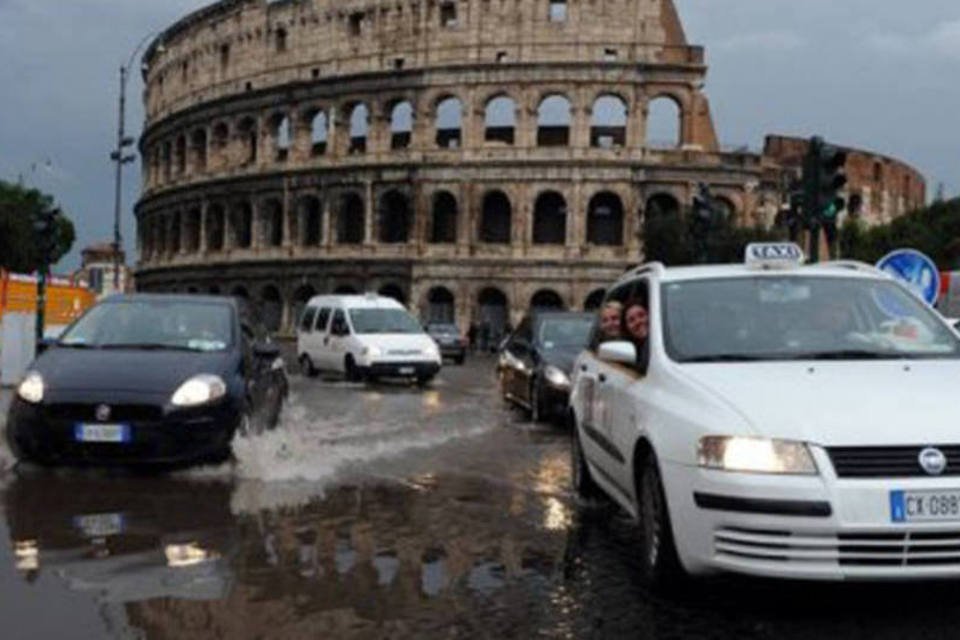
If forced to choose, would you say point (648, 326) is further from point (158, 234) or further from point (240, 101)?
point (158, 234)

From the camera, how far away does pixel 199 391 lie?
29.5 ft

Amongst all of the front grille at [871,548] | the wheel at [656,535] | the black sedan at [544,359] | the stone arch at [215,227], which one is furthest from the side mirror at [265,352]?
the stone arch at [215,227]

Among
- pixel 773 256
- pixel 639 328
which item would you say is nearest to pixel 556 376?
pixel 773 256

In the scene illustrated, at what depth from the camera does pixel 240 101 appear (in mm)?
69938

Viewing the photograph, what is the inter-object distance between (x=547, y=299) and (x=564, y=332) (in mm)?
44003

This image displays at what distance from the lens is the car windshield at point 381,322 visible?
2552 cm

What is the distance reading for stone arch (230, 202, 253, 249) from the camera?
2766 inches

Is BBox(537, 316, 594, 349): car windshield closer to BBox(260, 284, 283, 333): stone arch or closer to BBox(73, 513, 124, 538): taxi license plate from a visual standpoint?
BBox(73, 513, 124, 538): taxi license plate

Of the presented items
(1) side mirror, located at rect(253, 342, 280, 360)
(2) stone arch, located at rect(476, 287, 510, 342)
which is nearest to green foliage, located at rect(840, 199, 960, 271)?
(2) stone arch, located at rect(476, 287, 510, 342)

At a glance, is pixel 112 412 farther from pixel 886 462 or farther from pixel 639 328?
pixel 886 462

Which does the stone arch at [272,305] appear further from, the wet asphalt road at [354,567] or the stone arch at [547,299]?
the wet asphalt road at [354,567]

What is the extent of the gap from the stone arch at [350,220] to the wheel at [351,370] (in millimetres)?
39282

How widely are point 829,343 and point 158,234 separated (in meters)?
77.2

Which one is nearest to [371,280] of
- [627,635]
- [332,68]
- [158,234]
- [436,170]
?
[436,170]
